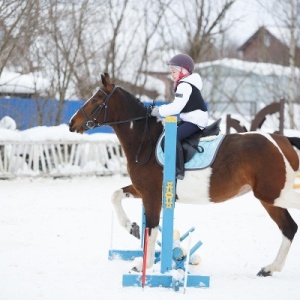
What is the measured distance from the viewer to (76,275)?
251 inches

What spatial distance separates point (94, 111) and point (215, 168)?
1.53m

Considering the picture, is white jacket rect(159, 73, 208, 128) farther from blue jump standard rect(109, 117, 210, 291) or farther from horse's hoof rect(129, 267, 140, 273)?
horse's hoof rect(129, 267, 140, 273)

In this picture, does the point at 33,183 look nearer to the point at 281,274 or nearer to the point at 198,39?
the point at 281,274

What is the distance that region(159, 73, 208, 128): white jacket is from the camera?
20.6 feet

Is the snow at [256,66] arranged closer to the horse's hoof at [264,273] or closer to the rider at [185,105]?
the rider at [185,105]

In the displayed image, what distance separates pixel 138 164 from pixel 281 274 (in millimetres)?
2012

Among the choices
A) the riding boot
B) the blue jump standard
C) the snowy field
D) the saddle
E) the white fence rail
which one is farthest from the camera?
the white fence rail

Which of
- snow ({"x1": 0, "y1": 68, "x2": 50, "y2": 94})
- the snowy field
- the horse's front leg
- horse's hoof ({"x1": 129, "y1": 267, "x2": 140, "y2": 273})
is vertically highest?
snow ({"x1": 0, "y1": 68, "x2": 50, "y2": 94})

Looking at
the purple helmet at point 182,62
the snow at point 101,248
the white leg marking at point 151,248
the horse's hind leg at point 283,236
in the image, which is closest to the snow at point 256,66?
the snow at point 101,248

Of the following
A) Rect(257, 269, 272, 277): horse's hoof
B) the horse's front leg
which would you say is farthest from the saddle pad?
Rect(257, 269, 272, 277): horse's hoof

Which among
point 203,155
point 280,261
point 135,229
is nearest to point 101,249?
point 135,229

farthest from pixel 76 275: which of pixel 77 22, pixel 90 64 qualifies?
pixel 90 64

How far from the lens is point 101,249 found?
7797mm

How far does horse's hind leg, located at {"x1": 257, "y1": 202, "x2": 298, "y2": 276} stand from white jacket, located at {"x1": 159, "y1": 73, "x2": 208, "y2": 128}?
3.90 ft
